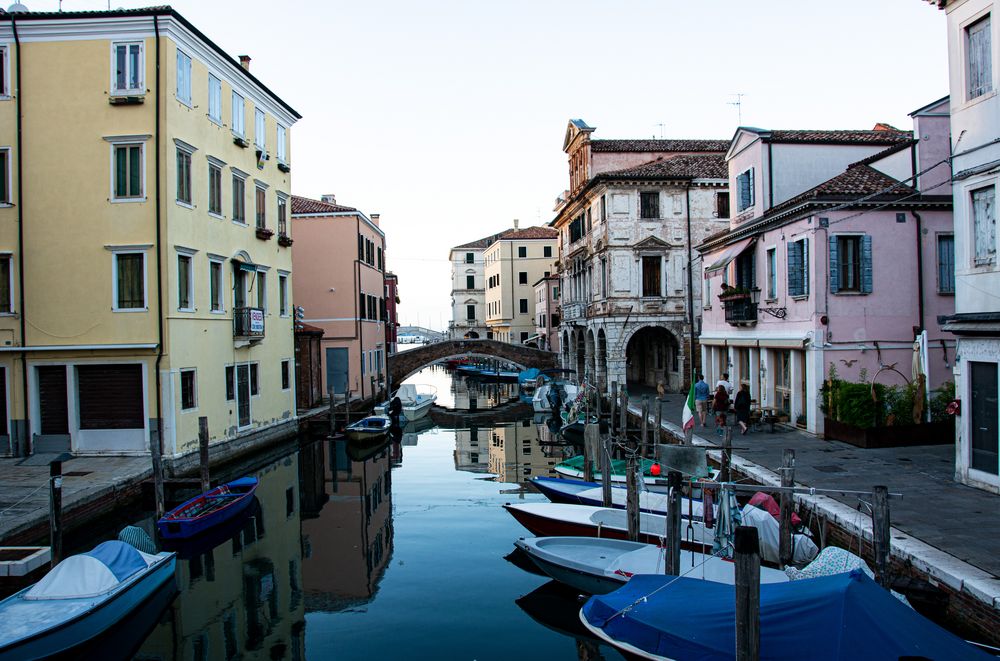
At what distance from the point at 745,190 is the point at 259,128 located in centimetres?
1504

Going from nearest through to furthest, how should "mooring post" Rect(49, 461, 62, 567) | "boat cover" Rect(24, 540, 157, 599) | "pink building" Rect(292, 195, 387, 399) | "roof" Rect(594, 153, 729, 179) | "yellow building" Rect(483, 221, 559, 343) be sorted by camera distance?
"boat cover" Rect(24, 540, 157, 599), "mooring post" Rect(49, 461, 62, 567), "roof" Rect(594, 153, 729, 179), "pink building" Rect(292, 195, 387, 399), "yellow building" Rect(483, 221, 559, 343)

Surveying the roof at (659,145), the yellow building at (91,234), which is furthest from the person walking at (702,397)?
the roof at (659,145)

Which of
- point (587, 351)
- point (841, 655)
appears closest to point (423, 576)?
point (841, 655)

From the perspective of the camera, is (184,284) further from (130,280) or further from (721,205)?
(721,205)

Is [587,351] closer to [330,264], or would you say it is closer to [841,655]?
[330,264]

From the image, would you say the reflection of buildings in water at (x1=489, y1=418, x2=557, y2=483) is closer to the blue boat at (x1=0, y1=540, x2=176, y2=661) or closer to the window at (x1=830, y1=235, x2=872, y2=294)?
the window at (x1=830, y1=235, x2=872, y2=294)

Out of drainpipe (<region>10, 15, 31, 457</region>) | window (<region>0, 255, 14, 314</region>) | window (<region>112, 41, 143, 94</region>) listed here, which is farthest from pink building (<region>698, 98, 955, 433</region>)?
window (<region>0, 255, 14, 314</region>)

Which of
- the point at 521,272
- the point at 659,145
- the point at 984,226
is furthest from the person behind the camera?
the point at 521,272

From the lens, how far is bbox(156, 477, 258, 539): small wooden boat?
1266 cm

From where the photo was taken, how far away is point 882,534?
8039 mm

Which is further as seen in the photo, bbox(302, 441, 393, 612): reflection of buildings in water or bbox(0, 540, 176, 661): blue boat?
bbox(302, 441, 393, 612): reflection of buildings in water

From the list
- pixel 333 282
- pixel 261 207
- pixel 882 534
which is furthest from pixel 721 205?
pixel 882 534

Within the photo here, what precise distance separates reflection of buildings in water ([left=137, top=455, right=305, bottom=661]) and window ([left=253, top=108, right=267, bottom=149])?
12986mm

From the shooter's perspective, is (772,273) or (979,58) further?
(772,273)
